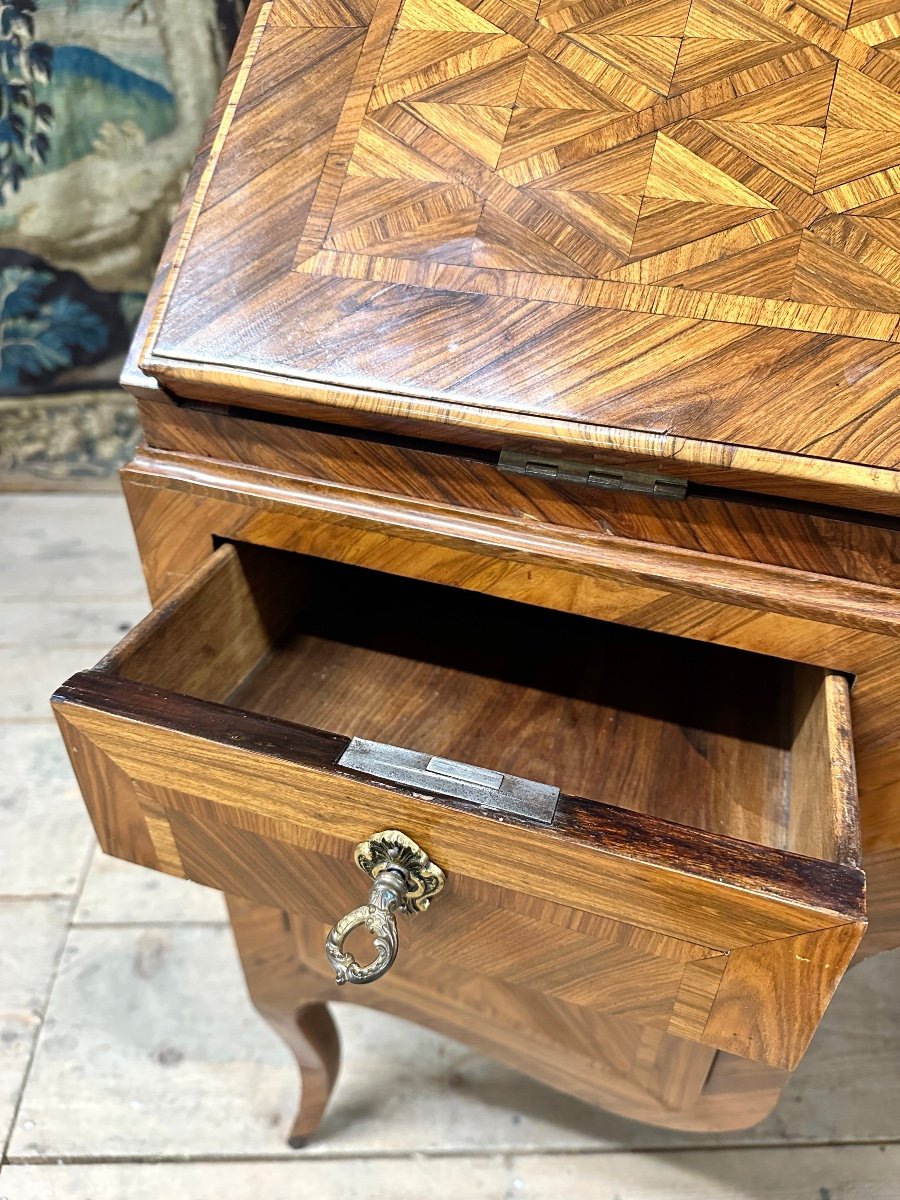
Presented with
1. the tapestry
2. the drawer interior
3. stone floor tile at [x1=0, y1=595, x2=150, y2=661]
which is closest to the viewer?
the drawer interior

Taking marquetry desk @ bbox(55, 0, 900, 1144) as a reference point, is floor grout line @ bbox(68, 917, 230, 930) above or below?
below

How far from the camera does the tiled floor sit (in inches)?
31.3

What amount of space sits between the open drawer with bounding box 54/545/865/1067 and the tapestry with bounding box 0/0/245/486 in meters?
0.78

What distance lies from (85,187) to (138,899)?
35.5 inches

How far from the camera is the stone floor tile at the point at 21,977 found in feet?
2.77

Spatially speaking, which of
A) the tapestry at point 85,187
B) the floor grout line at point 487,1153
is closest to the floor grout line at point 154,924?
the floor grout line at point 487,1153

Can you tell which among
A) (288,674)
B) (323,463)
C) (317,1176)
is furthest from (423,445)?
(317,1176)

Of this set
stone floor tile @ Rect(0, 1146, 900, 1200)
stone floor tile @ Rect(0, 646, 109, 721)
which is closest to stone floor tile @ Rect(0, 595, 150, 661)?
stone floor tile @ Rect(0, 646, 109, 721)

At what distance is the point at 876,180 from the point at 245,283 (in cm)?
33

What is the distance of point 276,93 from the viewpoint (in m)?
0.55

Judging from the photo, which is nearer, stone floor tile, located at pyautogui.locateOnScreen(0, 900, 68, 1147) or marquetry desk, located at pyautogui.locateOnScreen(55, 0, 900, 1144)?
marquetry desk, located at pyautogui.locateOnScreen(55, 0, 900, 1144)

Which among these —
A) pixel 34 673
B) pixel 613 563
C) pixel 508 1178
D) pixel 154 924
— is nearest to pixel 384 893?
pixel 613 563

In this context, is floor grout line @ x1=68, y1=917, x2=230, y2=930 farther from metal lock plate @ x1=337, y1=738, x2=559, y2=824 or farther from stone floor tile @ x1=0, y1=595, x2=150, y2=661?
metal lock plate @ x1=337, y1=738, x2=559, y2=824

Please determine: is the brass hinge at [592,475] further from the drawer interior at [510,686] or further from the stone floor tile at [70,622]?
the stone floor tile at [70,622]
